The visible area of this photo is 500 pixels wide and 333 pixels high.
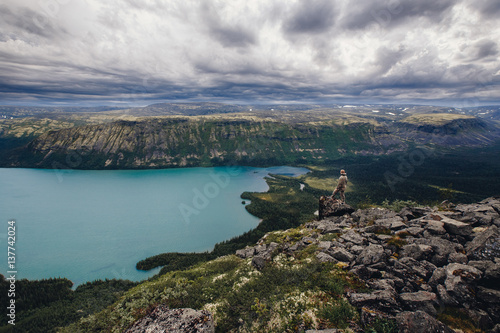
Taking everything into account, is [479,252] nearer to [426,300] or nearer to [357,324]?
[426,300]

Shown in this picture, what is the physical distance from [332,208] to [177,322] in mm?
29420

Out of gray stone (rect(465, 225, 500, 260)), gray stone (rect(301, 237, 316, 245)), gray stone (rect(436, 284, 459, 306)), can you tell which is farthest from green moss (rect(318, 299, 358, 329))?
gray stone (rect(301, 237, 316, 245))

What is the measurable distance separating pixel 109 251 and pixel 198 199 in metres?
76.5

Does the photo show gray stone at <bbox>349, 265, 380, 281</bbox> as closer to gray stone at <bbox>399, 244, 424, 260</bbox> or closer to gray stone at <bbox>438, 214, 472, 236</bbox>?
gray stone at <bbox>399, 244, 424, 260</bbox>

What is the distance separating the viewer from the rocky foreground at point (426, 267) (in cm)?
1217

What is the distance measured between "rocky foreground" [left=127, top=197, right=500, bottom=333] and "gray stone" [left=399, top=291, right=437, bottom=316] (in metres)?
0.05

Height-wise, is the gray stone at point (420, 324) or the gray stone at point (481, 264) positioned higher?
the gray stone at point (481, 264)

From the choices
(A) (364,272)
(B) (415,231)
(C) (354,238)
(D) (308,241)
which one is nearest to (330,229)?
(D) (308,241)

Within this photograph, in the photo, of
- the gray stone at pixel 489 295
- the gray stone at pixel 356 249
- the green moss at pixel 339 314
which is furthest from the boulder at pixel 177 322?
the gray stone at pixel 489 295

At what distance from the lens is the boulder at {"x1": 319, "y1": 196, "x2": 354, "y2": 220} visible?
3540 centimetres

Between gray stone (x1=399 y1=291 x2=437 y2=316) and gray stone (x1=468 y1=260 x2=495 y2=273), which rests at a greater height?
gray stone (x1=468 y1=260 x2=495 y2=273)

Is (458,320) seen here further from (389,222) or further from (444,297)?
(389,222)

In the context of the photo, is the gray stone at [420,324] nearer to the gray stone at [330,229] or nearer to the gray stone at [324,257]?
the gray stone at [324,257]

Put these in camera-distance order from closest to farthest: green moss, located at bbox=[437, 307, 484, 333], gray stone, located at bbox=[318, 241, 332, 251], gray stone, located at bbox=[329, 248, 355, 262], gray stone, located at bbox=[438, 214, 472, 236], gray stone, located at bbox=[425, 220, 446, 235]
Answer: green moss, located at bbox=[437, 307, 484, 333], gray stone, located at bbox=[438, 214, 472, 236], gray stone, located at bbox=[425, 220, 446, 235], gray stone, located at bbox=[329, 248, 355, 262], gray stone, located at bbox=[318, 241, 332, 251]
